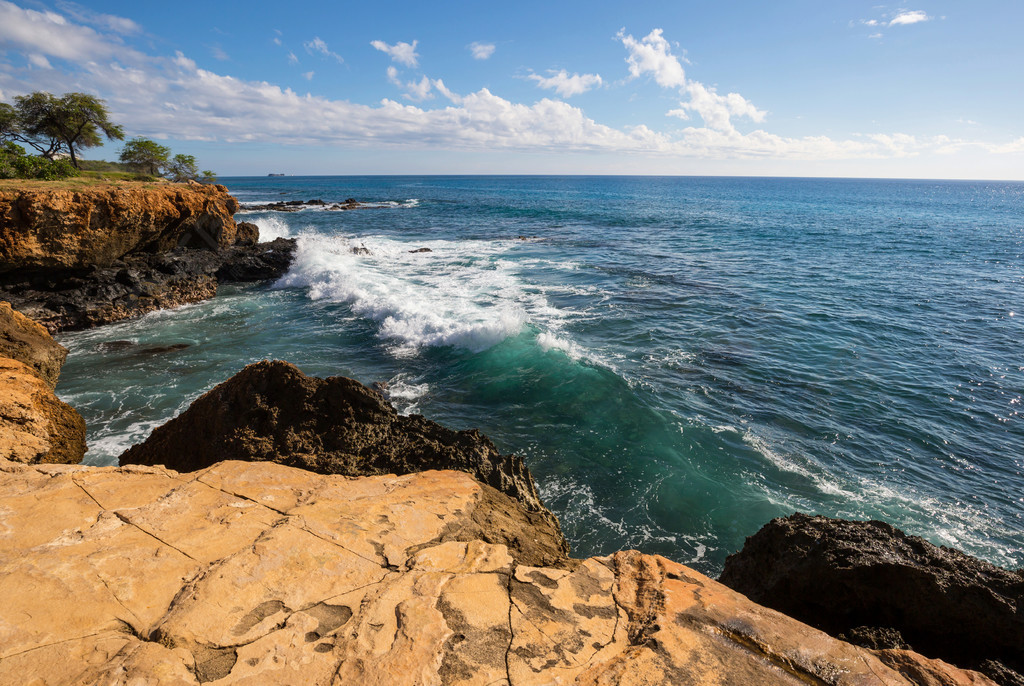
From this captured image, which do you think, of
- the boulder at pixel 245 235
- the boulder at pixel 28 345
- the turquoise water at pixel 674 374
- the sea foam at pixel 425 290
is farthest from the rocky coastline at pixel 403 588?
the boulder at pixel 245 235

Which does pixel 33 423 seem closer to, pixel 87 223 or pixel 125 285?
pixel 87 223

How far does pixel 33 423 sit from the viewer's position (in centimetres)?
732

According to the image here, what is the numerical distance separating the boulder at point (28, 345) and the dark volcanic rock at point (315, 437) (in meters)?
5.52

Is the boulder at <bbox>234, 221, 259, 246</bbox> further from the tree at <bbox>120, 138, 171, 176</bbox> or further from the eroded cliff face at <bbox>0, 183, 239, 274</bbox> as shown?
the tree at <bbox>120, 138, 171, 176</bbox>

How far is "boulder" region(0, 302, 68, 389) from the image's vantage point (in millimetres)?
10375

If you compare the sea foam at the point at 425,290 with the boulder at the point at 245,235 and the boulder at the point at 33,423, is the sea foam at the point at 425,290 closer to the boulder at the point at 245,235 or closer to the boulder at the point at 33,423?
the boulder at the point at 245,235

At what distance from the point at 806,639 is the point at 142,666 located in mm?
4673

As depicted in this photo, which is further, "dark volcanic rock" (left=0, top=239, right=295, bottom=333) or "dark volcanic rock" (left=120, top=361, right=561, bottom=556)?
"dark volcanic rock" (left=0, top=239, right=295, bottom=333)

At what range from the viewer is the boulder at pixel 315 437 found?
21.4 ft

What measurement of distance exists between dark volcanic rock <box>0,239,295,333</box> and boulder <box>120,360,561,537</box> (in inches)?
519

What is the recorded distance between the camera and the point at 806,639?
3.68 meters

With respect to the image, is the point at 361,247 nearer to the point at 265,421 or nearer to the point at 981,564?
the point at 265,421

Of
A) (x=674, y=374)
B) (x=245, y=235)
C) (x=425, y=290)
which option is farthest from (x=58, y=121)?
(x=674, y=374)

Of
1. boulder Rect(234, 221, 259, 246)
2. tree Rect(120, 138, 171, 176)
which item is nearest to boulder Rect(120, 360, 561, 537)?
boulder Rect(234, 221, 259, 246)
